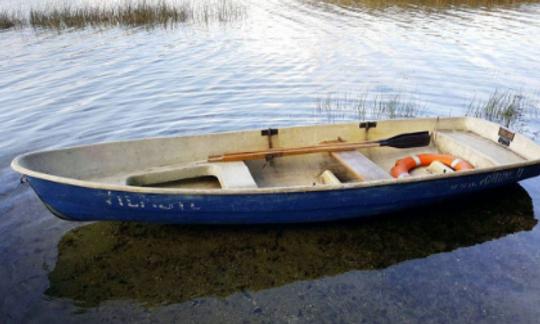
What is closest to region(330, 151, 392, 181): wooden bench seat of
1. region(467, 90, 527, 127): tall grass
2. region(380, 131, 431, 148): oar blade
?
region(380, 131, 431, 148): oar blade

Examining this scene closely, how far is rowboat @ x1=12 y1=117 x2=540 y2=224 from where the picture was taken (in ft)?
16.4

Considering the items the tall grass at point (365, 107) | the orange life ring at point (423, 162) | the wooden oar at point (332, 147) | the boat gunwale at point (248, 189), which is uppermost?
the boat gunwale at point (248, 189)

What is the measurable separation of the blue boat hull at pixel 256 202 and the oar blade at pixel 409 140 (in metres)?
1.22

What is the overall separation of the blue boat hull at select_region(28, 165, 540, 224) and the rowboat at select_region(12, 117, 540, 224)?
0.01m

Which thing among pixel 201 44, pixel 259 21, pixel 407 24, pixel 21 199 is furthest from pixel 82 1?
pixel 21 199

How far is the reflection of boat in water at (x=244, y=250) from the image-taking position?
16.1 feet

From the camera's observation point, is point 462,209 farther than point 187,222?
Yes

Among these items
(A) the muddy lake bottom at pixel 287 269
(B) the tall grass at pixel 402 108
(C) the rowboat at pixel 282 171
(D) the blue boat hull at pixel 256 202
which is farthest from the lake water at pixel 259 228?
(C) the rowboat at pixel 282 171

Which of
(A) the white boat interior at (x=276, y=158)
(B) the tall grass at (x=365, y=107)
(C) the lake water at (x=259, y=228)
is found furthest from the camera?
(B) the tall grass at (x=365, y=107)

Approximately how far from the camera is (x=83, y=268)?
17.0 feet

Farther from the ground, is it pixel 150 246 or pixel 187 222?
pixel 187 222

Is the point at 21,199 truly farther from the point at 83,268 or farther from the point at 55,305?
the point at 55,305

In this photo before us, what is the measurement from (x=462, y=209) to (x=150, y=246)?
4511mm

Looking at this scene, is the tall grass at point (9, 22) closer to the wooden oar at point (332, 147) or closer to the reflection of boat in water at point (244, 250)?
the reflection of boat in water at point (244, 250)
